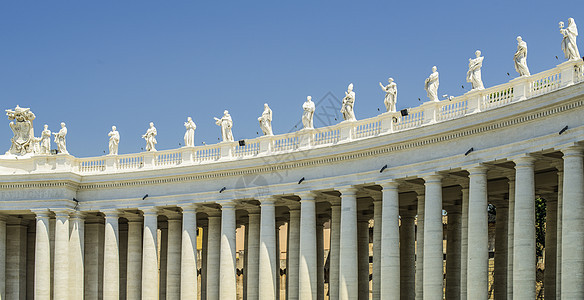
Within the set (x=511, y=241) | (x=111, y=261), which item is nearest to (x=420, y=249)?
Result: (x=511, y=241)

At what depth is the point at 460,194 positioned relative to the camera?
3959 inches

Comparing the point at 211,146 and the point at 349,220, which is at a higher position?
the point at 211,146

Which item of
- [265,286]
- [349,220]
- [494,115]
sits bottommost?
[265,286]

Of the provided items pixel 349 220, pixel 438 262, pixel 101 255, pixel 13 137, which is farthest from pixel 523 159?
pixel 13 137

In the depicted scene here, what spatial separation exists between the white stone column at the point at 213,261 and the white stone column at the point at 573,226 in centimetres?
4912

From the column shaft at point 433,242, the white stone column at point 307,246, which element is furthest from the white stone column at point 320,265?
the column shaft at point 433,242

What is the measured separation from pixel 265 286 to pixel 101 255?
27.5m

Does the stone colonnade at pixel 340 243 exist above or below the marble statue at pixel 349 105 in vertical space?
below

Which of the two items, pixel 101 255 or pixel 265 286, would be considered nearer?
pixel 265 286

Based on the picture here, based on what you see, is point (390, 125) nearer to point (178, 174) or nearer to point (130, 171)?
point (178, 174)

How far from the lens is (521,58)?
78.9 meters

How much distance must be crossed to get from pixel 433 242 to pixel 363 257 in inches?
955

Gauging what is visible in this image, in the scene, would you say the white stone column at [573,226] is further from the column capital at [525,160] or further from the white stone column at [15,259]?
the white stone column at [15,259]

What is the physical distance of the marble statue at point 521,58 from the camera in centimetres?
7856
